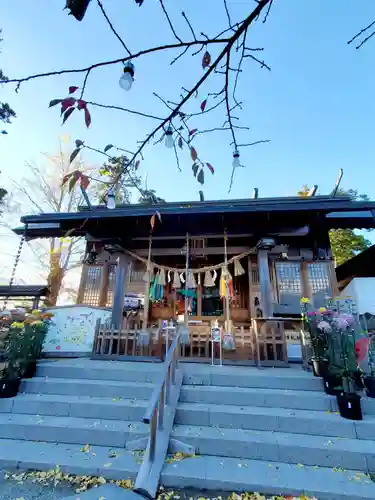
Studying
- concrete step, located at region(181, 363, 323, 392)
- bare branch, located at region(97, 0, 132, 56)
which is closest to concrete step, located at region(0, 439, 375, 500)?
concrete step, located at region(181, 363, 323, 392)

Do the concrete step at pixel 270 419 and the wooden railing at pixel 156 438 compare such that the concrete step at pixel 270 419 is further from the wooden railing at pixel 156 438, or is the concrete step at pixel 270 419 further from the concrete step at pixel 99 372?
the concrete step at pixel 99 372

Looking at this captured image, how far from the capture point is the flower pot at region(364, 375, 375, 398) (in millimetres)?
3784

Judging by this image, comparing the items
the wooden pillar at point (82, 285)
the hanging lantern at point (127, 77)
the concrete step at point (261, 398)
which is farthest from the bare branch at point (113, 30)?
the wooden pillar at point (82, 285)

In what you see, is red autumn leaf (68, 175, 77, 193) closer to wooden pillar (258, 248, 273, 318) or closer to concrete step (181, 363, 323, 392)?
concrete step (181, 363, 323, 392)

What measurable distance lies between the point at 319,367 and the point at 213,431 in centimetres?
228

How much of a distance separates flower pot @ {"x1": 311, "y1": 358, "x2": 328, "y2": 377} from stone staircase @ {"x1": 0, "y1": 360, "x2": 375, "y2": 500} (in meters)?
0.15

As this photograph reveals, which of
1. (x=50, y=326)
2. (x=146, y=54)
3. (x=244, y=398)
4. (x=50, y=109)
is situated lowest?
(x=244, y=398)

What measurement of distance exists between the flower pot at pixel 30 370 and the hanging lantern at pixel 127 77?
5122mm

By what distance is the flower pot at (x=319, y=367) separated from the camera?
13.4 ft

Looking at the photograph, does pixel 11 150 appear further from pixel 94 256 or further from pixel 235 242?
pixel 94 256

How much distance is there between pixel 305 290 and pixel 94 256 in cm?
810

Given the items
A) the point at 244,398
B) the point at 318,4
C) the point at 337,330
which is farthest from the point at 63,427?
the point at 318,4

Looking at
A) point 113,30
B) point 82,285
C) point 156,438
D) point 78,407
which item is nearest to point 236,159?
point 113,30

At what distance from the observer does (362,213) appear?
26.6 ft
